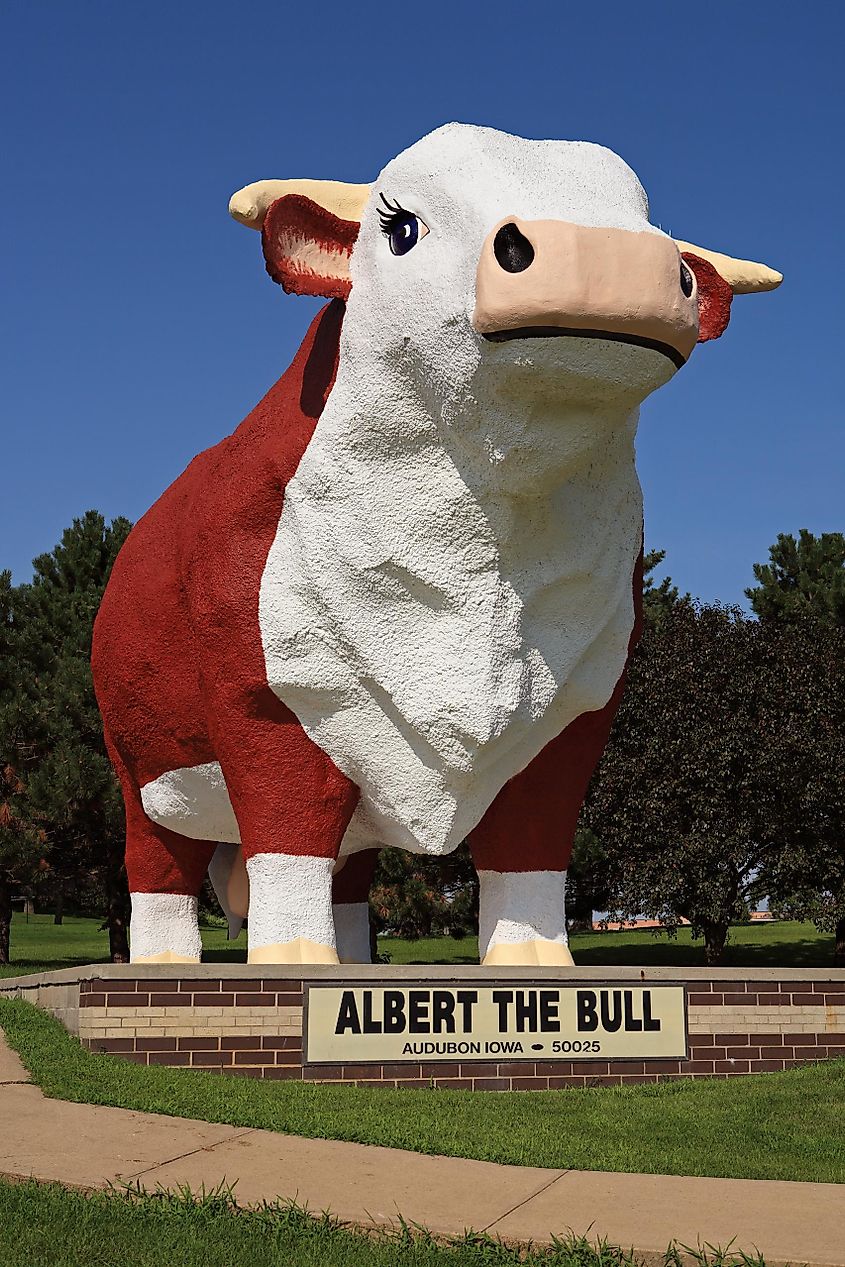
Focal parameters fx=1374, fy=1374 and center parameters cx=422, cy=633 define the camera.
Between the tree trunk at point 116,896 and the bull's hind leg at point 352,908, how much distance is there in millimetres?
10860

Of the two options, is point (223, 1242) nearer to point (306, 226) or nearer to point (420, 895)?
point (306, 226)

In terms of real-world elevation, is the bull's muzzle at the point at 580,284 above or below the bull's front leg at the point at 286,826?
above

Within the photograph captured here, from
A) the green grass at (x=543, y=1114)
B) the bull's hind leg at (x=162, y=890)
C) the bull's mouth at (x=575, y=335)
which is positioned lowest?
the green grass at (x=543, y=1114)

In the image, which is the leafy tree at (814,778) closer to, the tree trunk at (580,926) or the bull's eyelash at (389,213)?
the tree trunk at (580,926)

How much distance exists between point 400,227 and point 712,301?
1369 mm

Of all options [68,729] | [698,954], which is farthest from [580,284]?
[698,954]

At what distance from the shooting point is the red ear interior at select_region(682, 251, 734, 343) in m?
5.86

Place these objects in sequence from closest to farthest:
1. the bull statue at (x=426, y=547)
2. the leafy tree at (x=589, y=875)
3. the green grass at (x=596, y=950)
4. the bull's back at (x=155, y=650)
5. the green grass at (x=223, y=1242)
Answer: the green grass at (x=223, y=1242) → the bull statue at (x=426, y=547) → the bull's back at (x=155, y=650) → the leafy tree at (x=589, y=875) → the green grass at (x=596, y=950)

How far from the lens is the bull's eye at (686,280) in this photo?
515 cm

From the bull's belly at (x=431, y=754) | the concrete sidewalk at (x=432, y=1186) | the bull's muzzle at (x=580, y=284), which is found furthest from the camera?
the bull's belly at (x=431, y=754)

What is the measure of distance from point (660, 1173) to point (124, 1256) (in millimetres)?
1710

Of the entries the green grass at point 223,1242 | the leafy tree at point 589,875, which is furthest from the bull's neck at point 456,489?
the leafy tree at point 589,875

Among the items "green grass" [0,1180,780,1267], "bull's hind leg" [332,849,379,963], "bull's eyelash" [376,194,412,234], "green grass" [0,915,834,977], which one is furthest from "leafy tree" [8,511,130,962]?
"green grass" [0,1180,780,1267]

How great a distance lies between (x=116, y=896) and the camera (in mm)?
18578
